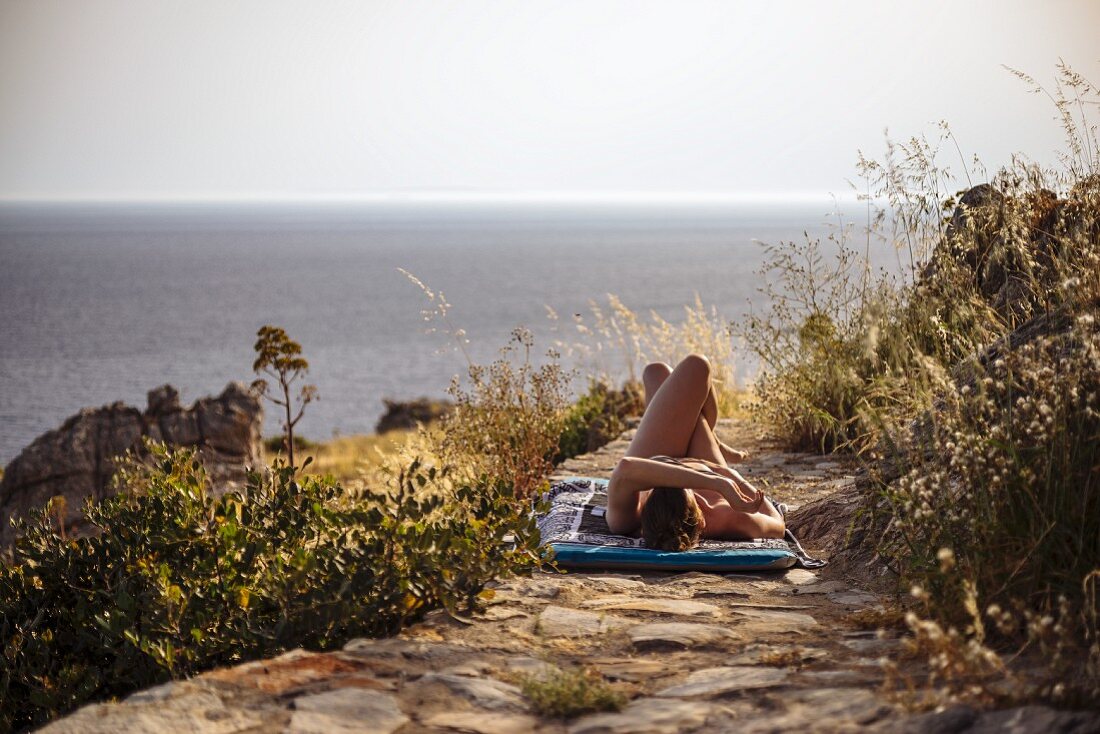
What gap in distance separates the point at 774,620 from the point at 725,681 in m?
0.79

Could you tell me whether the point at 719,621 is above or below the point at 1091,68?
below

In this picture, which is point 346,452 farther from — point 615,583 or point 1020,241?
point 1020,241

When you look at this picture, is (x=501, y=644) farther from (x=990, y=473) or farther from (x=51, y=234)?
(x=51, y=234)

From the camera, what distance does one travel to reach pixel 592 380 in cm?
1012

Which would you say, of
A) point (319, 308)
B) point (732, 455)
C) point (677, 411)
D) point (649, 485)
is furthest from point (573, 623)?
point (319, 308)

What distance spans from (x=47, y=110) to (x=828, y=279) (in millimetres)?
212080

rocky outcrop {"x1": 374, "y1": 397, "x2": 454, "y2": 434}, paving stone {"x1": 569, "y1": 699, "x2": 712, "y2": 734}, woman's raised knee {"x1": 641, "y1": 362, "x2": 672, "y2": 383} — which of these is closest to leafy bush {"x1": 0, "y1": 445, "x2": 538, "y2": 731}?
paving stone {"x1": 569, "y1": 699, "x2": 712, "y2": 734}

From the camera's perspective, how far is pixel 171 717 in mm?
2391

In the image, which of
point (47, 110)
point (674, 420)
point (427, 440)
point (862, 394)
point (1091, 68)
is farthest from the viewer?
point (47, 110)

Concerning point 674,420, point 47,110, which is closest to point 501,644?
point 674,420

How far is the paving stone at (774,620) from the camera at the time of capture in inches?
129

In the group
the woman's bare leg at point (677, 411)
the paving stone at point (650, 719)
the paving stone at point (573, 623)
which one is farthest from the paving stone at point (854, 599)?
the woman's bare leg at point (677, 411)

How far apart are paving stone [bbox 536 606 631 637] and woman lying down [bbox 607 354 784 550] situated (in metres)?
1.03

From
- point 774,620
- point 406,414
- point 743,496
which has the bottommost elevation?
point 406,414
